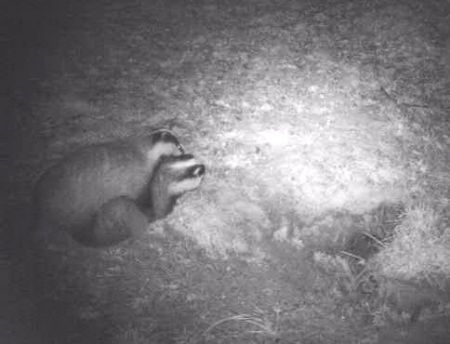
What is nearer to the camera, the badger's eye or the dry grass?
the dry grass

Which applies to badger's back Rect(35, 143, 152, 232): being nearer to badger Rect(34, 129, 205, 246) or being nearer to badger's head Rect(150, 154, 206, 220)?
badger Rect(34, 129, 205, 246)

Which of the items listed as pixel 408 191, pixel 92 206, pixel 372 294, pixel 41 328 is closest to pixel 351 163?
pixel 408 191

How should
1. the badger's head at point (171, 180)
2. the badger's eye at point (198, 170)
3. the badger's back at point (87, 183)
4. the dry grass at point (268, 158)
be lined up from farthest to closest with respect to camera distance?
the badger's eye at point (198, 170) → the badger's head at point (171, 180) → the badger's back at point (87, 183) → the dry grass at point (268, 158)

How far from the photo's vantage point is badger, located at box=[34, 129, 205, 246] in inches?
125

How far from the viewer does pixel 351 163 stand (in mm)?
3756

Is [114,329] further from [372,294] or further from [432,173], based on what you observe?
[432,173]

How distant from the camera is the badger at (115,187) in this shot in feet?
10.4

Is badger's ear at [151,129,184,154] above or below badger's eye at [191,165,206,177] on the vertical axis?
above

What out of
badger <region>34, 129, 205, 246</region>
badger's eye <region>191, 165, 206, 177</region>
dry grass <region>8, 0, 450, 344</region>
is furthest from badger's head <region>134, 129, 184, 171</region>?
dry grass <region>8, 0, 450, 344</region>

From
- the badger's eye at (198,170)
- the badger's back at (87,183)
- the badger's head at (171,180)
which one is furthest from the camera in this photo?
the badger's eye at (198,170)

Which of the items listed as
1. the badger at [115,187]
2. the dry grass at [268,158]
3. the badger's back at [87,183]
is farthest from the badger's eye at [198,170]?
the badger's back at [87,183]

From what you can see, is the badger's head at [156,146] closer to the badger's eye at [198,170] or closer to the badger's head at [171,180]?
the badger's head at [171,180]

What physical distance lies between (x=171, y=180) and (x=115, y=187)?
493 millimetres

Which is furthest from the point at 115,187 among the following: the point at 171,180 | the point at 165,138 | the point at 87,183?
the point at 165,138
